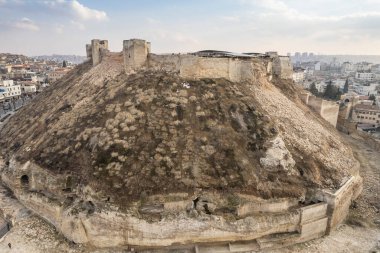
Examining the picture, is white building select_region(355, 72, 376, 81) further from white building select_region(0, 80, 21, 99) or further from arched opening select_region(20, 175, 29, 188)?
arched opening select_region(20, 175, 29, 188)

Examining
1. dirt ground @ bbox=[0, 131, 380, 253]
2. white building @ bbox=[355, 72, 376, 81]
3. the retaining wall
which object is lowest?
dirt ground @ bbox=[0, 131, 380, 253]

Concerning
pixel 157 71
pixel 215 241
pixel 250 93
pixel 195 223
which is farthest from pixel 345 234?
pixel 157 71

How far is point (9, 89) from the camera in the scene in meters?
49.4

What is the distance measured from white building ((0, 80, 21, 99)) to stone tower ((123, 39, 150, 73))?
104 feet

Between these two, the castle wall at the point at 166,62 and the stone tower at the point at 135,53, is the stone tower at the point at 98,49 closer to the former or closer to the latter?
the stone tower at the point at 135,53

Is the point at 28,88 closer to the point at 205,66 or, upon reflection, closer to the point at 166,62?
the point at 166,62

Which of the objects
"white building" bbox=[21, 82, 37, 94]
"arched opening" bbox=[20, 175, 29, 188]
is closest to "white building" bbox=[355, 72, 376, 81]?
"white building" bbox=[21, 82, 37, 94]

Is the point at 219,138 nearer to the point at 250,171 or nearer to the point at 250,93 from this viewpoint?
the point at 250,171

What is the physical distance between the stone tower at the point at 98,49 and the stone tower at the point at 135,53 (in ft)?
15.0

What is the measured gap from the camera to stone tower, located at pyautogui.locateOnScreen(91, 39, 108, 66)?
28.4 m

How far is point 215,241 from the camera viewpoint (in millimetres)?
15453

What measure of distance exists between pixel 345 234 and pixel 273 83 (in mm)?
14701

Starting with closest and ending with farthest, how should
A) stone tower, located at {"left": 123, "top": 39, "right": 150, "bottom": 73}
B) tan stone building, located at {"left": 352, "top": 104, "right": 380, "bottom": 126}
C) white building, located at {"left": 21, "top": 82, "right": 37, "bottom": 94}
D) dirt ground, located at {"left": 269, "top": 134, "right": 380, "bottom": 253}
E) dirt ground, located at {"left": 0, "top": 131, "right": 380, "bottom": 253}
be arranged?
dirt ground, located at {"left": 0, "top": 131, "right": 380, "bottom": 253} → dirt ground, located at {"left": 269, "top": 134, "right": 380, "bottom": 253} → stone tower, located at {"left": 123, "top": 39, "right": 150, "bottom": 73} → tan stone building, located at {"left": 352, "top": 104, "right": 380, "bottom": 126} → white building, located at {"left": 21, "top": 82, "right": 37, "bottom": 94}

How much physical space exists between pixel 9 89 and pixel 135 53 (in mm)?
34713
